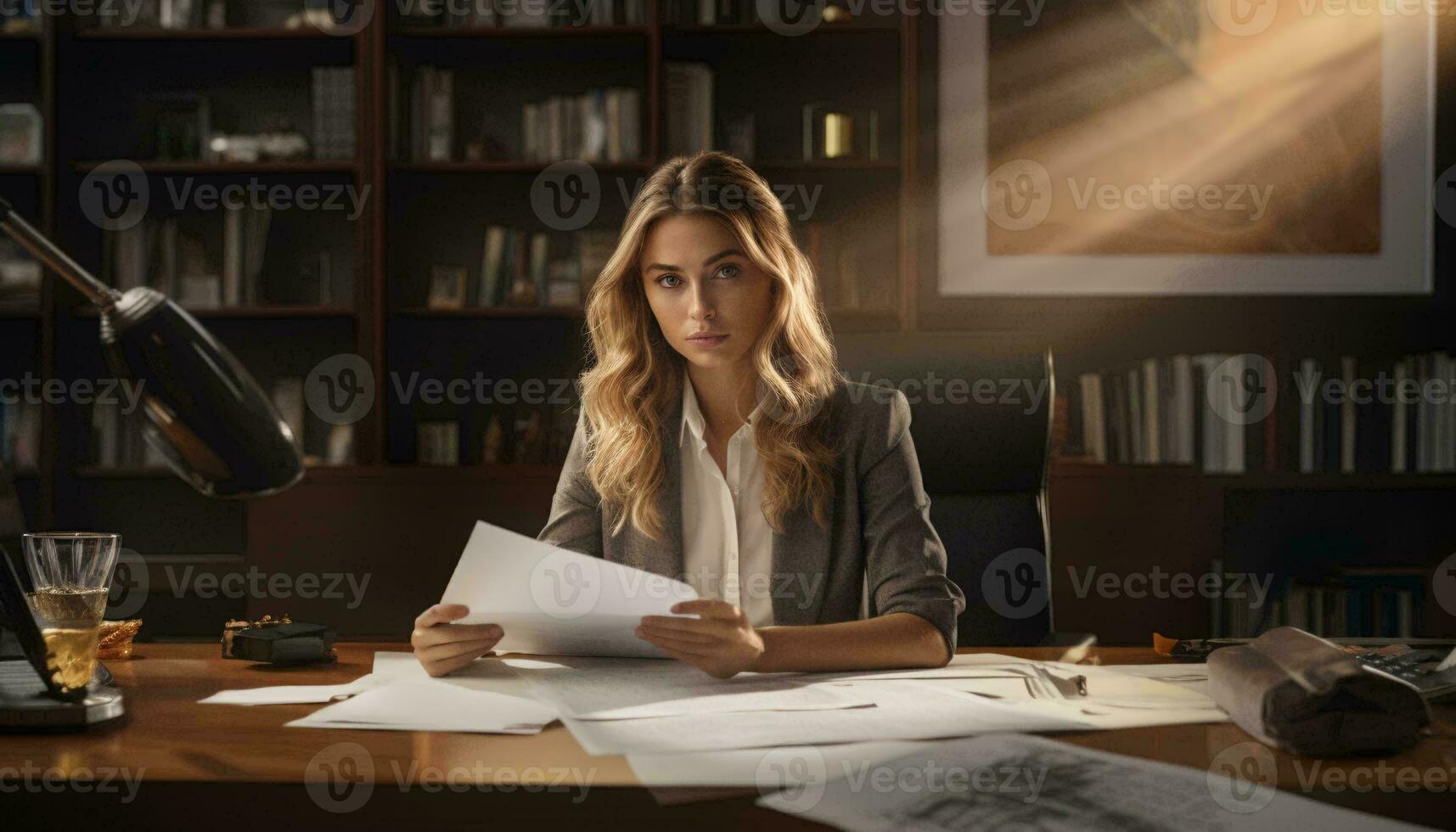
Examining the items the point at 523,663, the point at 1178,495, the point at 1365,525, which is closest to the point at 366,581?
the point at 523,663

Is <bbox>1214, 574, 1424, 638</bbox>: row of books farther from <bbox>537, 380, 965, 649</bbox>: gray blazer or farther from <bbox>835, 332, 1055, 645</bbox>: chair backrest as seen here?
<bbox>537, 380, 965, 649</bbox>: gray blazer

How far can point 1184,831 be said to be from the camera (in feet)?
2.14

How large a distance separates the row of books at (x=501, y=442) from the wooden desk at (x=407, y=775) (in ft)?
6.75

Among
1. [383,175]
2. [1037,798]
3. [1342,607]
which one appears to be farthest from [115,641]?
[1342,607]

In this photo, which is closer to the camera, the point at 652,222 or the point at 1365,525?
the point at 652,222

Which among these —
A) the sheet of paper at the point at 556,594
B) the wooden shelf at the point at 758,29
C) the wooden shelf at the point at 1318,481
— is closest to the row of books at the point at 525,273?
the wooden shelf at the point at 758,29

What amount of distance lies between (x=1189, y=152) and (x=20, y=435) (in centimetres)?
319

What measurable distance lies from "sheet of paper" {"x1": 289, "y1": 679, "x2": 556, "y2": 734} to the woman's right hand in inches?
2.4

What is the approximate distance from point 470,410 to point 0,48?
5.10 feet

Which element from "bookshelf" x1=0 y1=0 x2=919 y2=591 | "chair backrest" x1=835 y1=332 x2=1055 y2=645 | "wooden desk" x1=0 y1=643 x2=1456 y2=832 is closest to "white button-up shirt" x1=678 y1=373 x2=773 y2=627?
"chair backrest" x1=835 y1=332 x2=1055 y2=645

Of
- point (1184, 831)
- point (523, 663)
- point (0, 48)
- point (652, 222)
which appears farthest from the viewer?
point (0, 48)

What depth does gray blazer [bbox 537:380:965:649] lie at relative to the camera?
1.47 metres

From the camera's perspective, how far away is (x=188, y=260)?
9.93 feet

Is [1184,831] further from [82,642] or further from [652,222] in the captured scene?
[652,222]
